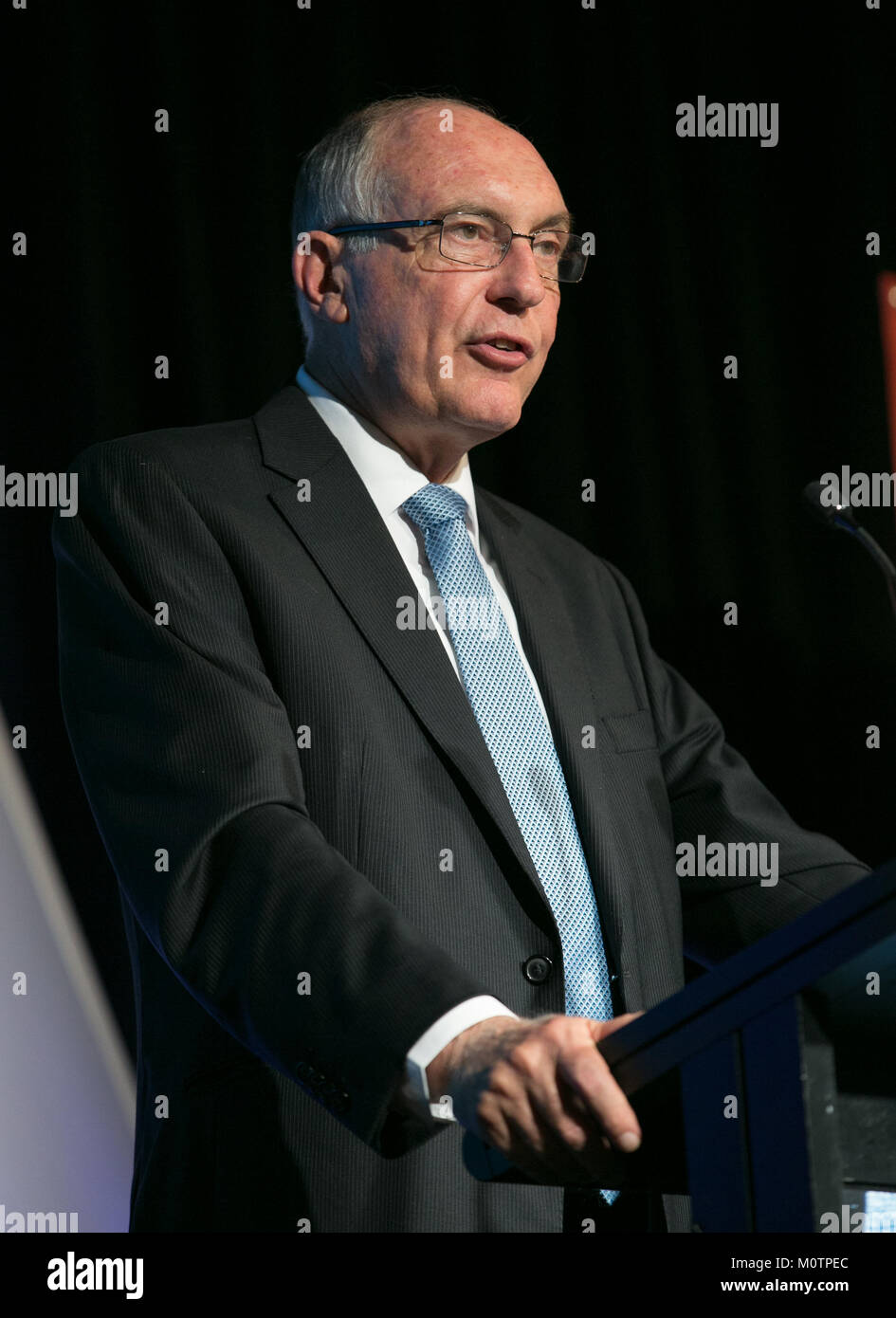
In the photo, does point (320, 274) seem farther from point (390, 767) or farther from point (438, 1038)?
point (438, 1038)

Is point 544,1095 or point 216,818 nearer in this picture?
point 544,1095

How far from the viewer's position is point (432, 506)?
190 cm

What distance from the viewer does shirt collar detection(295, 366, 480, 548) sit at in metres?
1.90

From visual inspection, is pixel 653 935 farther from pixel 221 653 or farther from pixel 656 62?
pixel 656 62

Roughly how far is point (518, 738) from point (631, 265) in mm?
1297

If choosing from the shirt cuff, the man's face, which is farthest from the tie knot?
the shirt cuff

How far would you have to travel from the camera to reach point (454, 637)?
1785 mm

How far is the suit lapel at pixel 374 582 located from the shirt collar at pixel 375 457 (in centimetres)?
4

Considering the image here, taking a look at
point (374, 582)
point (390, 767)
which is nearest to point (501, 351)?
point (374, 582)

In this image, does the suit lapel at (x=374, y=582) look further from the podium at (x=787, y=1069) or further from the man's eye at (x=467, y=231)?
the podium at (x=787, y=1069)

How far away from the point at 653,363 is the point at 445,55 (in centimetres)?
67

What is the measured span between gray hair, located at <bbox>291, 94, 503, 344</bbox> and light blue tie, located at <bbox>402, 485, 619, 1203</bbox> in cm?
44

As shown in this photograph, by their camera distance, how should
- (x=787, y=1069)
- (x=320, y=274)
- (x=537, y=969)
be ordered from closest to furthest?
(x=787, y=1069) < (x=537, y=969) < (x=320, y=274)

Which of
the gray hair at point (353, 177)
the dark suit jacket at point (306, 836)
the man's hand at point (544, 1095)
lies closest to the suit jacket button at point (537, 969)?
the dark suit jacket at point (306, 836)
